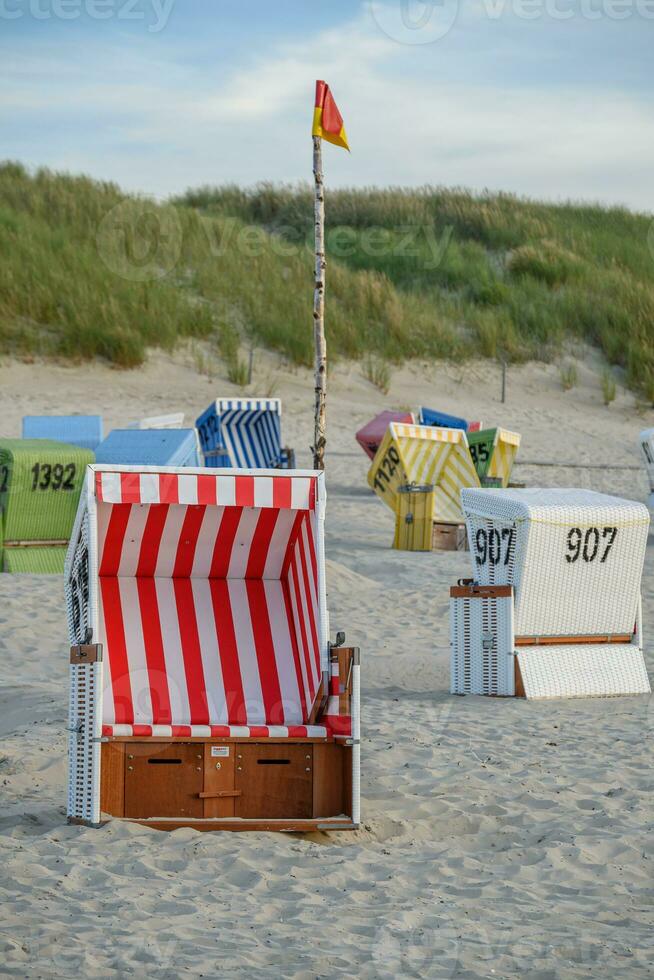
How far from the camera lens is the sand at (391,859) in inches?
146

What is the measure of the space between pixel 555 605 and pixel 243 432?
37.6 feet

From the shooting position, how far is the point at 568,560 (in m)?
7.61

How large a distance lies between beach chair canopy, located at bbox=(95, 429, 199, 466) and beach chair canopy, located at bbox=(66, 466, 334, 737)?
6718 mm

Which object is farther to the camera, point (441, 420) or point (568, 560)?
point (441, 420)

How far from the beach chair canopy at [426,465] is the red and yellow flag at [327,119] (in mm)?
3371

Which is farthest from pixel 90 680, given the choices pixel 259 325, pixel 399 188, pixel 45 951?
pixel 399 188

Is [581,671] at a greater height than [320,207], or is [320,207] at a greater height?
[320,207]

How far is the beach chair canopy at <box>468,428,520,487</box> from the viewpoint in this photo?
16094 millimetres

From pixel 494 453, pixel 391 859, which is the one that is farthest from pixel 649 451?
pixel 391 859

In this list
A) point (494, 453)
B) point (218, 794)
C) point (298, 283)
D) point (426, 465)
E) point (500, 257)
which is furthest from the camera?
point (500, 257)

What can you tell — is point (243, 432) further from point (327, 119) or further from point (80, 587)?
point (80, 587)

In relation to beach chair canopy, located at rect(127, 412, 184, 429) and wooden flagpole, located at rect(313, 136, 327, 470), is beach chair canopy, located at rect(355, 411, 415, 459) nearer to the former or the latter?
beach chair canopy, located at rect(127, 412, 184, 429)

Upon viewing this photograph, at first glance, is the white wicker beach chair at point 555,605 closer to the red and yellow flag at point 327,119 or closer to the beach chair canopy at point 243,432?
the red and yellow flag at point 327,119

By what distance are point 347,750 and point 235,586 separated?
1317mm
